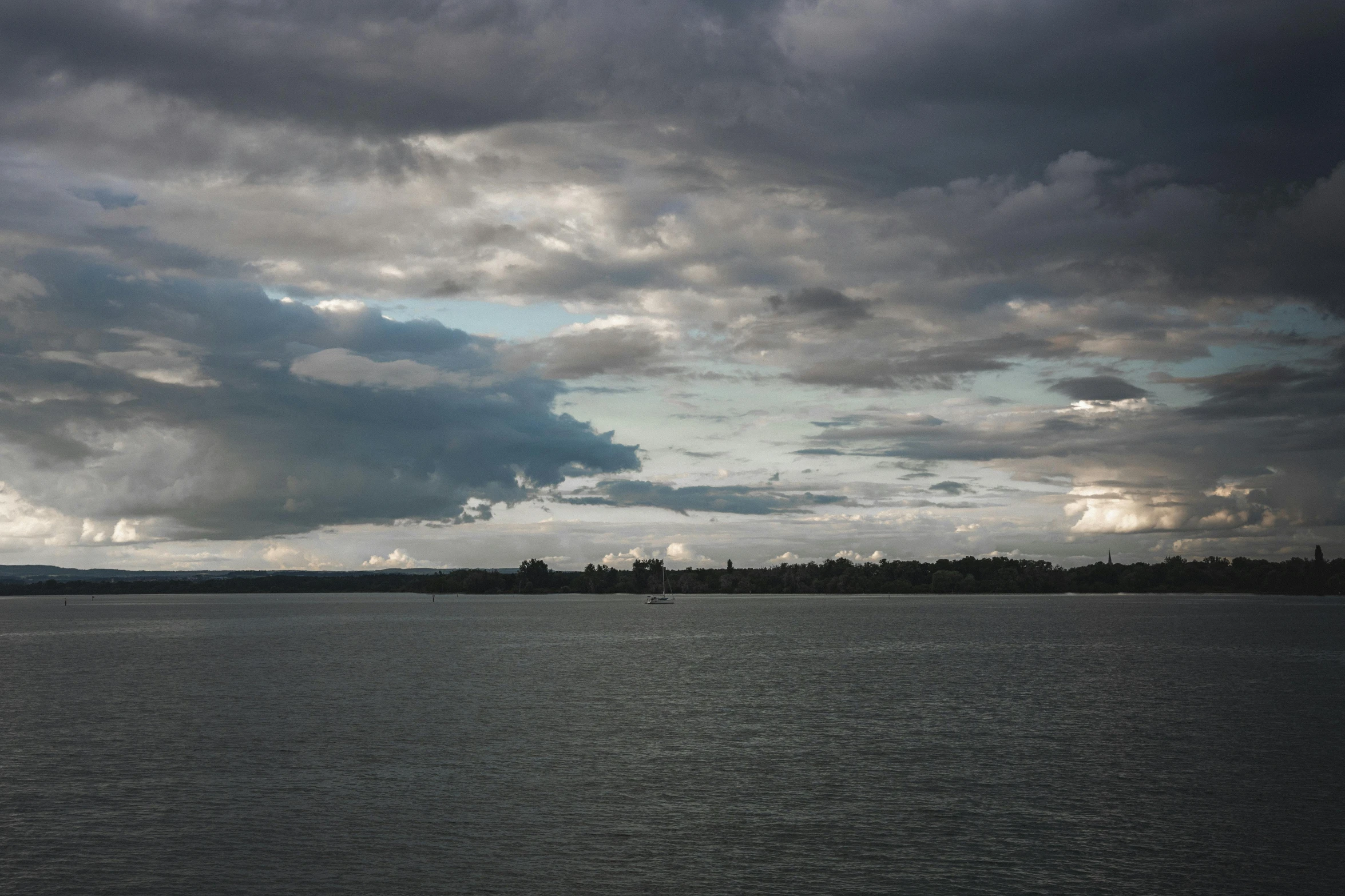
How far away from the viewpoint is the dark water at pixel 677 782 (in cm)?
3316

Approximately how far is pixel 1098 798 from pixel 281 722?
158ft

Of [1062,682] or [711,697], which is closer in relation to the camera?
[711,697]

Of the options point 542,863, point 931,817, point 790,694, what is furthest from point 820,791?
point 790,694

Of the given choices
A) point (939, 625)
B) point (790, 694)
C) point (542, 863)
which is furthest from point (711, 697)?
point (939, 625)

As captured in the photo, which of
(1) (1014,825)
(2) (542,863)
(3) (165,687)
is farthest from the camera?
(3) (165,687)

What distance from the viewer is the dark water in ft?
109

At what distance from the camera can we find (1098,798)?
42.8 meters

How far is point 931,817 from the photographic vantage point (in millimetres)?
39531

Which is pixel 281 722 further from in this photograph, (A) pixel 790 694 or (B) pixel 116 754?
(A) pixel 790 694

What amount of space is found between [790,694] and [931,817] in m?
39.4

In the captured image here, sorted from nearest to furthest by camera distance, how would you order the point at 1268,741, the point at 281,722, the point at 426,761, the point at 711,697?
1. the point at 426,761
2. the point at 1268,741
3. the point at 281,722
4. the point at 711,697

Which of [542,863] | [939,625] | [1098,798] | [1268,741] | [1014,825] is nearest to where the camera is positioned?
[542,863]

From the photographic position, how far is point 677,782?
45688 mm

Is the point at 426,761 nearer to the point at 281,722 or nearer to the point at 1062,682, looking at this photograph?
the point at 281,722
